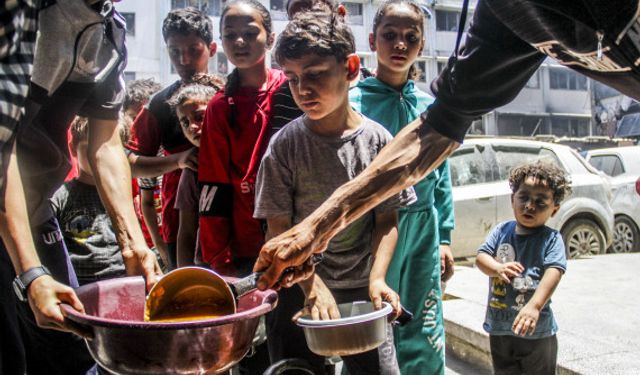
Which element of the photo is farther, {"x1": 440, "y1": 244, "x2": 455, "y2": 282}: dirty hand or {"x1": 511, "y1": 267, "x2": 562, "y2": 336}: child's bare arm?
{"x1": 440, "y1": 244, "x2": 455, "y2": 282}: dirty hand

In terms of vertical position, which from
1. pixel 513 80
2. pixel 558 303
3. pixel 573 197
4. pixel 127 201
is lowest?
pixel 558 303

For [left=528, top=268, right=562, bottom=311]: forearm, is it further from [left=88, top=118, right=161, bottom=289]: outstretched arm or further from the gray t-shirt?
[left=88, top=118, right=161, bottom=289]: outstretched arm

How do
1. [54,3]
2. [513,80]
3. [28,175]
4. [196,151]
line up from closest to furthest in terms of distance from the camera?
1. [513,80]
2. [54,3]
3. [28,175]
4. [196,151]

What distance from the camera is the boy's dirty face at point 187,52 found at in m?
3.36

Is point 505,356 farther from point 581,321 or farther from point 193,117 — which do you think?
point 193,117

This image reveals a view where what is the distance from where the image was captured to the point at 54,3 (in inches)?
72.5

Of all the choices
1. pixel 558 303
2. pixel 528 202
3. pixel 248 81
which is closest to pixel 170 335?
pixel 248 81

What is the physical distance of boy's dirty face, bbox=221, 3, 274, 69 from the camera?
2.84m

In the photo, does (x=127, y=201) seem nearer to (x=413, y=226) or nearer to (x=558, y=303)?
(x=413, y=226)

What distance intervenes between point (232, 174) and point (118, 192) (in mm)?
592

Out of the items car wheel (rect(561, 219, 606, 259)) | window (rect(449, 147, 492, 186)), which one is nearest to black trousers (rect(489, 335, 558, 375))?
window (rect(449, 147, 492, 186))

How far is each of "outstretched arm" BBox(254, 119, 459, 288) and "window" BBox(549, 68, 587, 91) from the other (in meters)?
29.6

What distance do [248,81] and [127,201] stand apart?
0.93 metres

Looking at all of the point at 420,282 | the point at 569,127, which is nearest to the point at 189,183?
the point at 420,282
